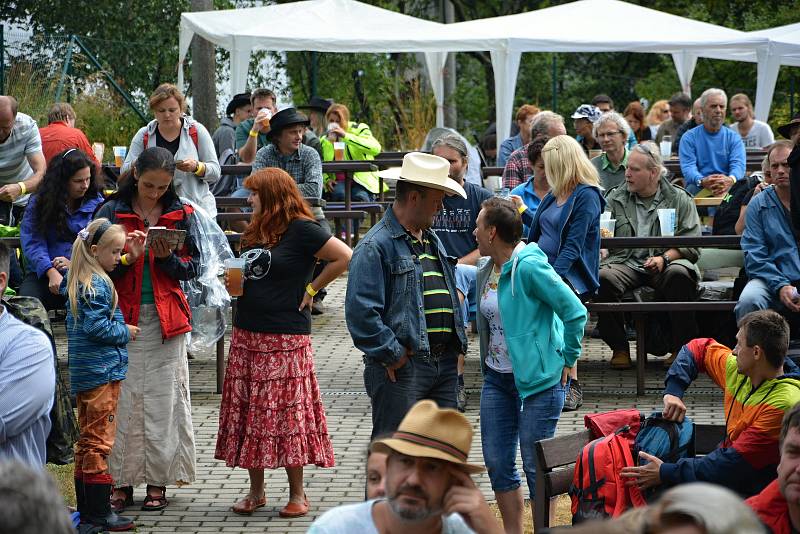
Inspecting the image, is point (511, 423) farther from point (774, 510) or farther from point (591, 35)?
point (591, 35)

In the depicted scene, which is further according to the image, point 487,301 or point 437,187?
point 487,301

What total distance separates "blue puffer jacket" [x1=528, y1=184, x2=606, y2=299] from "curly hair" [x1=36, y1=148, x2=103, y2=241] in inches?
119

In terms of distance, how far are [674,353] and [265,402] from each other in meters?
4.27

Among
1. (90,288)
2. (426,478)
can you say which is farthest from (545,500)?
(90,288)

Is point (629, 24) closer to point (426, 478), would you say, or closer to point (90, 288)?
point (90, 288)

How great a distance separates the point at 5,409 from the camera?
5.02 m

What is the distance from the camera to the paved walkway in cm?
714

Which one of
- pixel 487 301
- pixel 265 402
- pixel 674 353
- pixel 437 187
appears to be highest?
pixel 437 187

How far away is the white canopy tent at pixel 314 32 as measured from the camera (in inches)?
730

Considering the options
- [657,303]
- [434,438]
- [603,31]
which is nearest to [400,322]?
[434,438]

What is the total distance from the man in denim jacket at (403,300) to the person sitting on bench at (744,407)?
Answer: 1.12 metres

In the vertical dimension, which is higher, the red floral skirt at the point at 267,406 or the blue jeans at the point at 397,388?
the blue jeans at the point at 397,388

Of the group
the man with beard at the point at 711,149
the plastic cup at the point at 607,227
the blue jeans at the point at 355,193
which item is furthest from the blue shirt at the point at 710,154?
the blue jeans at the point at 355,193

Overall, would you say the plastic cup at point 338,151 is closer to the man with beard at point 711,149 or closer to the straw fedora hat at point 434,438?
the man with beard at point 711,149
